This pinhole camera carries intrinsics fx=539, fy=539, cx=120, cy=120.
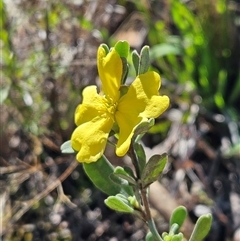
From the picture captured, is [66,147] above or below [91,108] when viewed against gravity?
below

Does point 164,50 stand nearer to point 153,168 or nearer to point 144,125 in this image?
point 153,168

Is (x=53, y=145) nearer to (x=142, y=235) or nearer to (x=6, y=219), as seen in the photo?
(x=6, y=219)

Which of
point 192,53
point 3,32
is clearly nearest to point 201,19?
point 192,53

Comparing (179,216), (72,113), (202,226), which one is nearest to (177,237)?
(202,226)

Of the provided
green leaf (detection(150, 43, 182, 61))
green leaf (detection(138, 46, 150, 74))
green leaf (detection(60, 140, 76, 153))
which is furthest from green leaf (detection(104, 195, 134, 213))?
green leaf (detection(150, 43, 182, 61))

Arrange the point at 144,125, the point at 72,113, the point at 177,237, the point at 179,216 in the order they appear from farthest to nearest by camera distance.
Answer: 1. the point at 72,113
2. the point at 179,216
3. the point at 177,237
4. the point at 144,125

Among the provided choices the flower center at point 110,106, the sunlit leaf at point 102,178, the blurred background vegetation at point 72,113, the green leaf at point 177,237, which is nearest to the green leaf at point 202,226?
the green leaf at point 177,237
